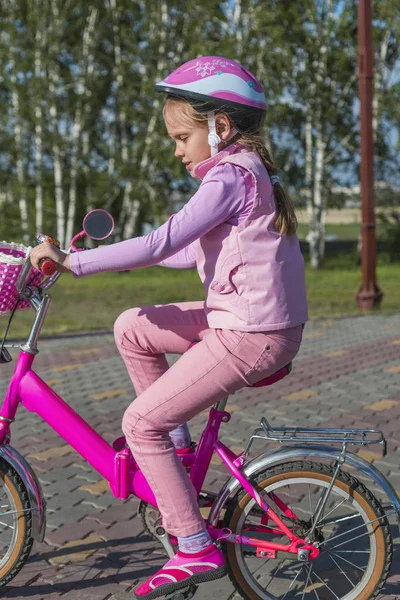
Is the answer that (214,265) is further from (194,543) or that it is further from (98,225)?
(194,543)

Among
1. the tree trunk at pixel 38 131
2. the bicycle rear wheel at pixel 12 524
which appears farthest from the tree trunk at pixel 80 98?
the bicycle rear wheel at pixel 12 524

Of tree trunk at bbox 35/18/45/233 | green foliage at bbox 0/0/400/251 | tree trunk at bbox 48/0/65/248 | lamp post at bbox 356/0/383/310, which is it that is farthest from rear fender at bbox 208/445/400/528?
tree trunk at bbox 48/0/65/248

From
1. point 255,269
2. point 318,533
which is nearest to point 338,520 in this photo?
point 318,533

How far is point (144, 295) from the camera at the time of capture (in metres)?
16.2

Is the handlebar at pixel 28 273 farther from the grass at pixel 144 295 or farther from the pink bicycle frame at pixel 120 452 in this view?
the grass at pixel 144 295

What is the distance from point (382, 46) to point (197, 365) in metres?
24.9

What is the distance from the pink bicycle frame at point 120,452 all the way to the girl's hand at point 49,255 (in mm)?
471

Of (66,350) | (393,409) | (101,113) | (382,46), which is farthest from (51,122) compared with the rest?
(393,409)

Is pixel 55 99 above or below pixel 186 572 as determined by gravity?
above

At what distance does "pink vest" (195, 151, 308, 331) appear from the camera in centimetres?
259

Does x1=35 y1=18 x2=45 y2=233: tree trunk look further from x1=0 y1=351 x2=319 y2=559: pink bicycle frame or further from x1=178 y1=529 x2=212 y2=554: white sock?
x1=178 y1=529 x2=212 y2=554: white sock

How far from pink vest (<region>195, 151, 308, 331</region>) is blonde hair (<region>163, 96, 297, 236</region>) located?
0.10 feet

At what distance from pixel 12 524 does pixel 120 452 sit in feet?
1.64

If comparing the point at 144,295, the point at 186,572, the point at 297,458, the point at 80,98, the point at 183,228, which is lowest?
the point at 144,295
